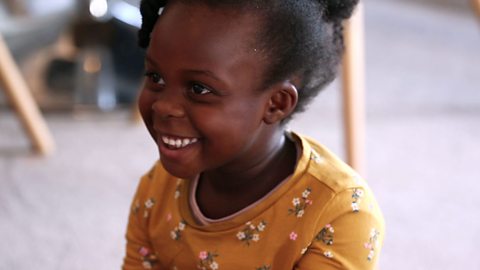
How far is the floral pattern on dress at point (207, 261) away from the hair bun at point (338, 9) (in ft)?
0.90

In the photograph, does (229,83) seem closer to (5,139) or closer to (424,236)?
(424,236)

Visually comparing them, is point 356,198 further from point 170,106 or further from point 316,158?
point 170,106

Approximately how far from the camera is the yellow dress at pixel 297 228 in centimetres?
72

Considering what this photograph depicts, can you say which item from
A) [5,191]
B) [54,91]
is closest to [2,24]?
[54,91]

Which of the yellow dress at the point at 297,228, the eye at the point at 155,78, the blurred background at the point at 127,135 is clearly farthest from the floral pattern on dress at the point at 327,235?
the blurred background at the point at 127,135

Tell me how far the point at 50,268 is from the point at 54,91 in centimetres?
68

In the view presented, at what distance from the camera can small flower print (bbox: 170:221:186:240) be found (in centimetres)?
79

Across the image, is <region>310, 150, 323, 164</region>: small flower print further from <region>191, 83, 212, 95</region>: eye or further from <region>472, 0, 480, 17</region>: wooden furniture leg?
<region>472, 0, 480, 17</region>: wooden furniture leg

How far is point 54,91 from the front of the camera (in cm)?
168

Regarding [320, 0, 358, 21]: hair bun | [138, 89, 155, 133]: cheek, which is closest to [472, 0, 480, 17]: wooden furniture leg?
[320, 0, 358, 21]: hair bun

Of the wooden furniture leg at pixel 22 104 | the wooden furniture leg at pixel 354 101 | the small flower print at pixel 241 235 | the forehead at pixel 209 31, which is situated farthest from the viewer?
the wooden furniture leg at pixel 22 104

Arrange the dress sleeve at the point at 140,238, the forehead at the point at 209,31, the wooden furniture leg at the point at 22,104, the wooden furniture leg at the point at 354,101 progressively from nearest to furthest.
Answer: the forehead at the point at 209,31 < the dress sleeve at the point at 140,238 < the wooden furniture leg at the point at 354,101 < the wooden furniture leg at the point at 22,104

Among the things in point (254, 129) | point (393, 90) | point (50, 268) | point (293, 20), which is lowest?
point (50, 268)

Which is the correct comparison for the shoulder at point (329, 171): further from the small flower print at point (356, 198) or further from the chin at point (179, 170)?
the chin at point (179, 170)
